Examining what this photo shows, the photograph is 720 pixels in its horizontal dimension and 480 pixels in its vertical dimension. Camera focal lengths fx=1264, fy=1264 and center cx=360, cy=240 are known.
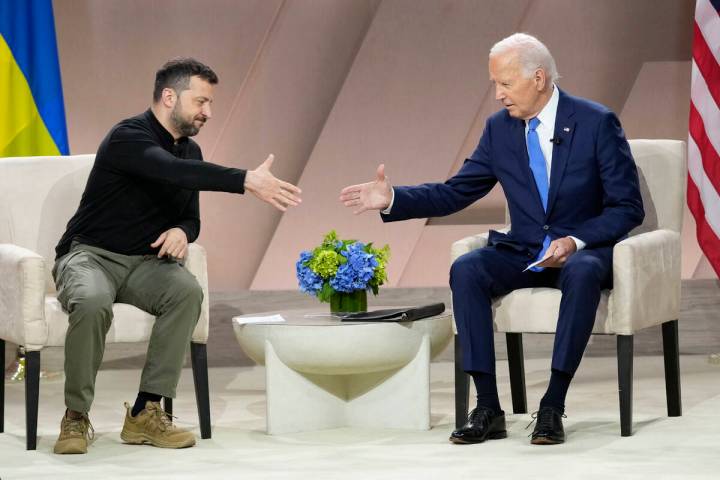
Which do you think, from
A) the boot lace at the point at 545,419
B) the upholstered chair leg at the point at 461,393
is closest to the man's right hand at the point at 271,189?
the upholstered chair leg at the point at 461,393

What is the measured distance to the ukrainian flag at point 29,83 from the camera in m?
5.45

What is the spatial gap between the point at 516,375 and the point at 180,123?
1.48 meters

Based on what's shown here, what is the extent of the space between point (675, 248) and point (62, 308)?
6.79 ft

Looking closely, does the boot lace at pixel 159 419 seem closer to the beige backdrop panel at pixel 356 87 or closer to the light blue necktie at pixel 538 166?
the light blue necktie at pixel 538 166

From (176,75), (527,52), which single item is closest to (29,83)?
(176,75)

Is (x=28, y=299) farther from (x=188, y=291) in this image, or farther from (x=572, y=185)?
(x=572, y=185)

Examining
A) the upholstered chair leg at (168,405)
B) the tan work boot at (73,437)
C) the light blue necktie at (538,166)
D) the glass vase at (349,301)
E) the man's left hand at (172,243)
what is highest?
the light blue necktie at (538,166)

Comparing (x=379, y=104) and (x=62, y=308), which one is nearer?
(x=62, y=308)

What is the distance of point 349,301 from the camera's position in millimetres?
4273

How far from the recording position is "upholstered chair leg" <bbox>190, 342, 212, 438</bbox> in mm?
4117

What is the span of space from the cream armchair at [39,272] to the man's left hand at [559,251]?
113cm

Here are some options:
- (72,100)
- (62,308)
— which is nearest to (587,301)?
(62,308)

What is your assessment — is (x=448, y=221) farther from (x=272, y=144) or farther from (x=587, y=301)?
(x=587, y=301)

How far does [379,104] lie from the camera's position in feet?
20.3
